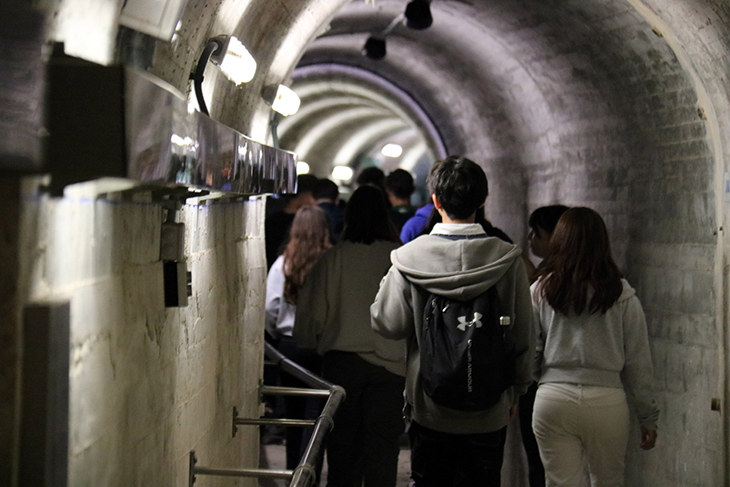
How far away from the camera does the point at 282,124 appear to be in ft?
51.9

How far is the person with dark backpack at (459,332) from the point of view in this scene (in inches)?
125

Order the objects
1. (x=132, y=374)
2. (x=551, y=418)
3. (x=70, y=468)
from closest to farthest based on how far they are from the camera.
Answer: (x=70, y=468) < (x=132, y=374) < (x=551, y=418)

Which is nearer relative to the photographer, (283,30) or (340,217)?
(283,30)

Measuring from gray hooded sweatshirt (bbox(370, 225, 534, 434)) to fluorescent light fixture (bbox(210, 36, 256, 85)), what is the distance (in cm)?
97

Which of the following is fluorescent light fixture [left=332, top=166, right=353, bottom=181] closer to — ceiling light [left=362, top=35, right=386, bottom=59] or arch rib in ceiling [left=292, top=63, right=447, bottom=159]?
arch rib in ceiling [left=292, top=63, right=447, bottom=159]

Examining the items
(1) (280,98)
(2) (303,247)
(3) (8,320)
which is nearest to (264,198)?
(2) (303,247)

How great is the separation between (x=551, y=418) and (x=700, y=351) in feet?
4.91

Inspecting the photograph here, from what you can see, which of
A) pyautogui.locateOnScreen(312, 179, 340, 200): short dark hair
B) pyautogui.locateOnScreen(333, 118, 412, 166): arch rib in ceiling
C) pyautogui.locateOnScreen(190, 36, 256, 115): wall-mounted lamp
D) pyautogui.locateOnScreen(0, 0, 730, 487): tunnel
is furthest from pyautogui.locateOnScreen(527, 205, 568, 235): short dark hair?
pyautogui.locateOnScreen(333, 118, 412, 166): arch rib in ceiling

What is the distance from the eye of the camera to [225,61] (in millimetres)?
3053

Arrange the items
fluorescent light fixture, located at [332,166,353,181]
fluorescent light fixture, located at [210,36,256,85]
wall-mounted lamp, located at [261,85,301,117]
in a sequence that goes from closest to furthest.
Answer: fluorescent light fixture, located at [210,36,256,85], wall-mounted lamp, located at [261,85,301,117], fluorescent light fixture, located at [332,166,353,181]

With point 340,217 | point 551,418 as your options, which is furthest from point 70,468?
point 340,217

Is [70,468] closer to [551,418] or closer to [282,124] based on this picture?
[551,418]

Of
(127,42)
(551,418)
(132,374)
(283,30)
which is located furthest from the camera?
(283,30)

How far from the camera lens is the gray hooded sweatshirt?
3250mm
